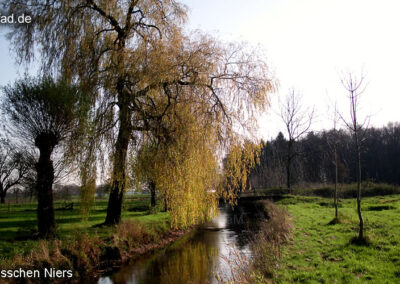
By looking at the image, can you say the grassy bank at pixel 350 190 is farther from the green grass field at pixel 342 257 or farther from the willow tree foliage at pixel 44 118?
the willow tree foliage at pixel 44 118

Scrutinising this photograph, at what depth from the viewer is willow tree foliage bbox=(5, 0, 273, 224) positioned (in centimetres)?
820

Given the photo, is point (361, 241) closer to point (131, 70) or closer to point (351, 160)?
point (131, 70)

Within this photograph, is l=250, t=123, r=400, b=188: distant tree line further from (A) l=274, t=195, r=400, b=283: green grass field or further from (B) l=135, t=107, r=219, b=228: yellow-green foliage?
(B) l=135, t=107, r=219, b=228: yellow-green foliage

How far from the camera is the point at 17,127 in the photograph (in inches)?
361

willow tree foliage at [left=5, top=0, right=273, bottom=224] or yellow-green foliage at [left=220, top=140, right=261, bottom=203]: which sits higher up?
willow tree foliage at [left=5, top=0, right=273, bottom=224]

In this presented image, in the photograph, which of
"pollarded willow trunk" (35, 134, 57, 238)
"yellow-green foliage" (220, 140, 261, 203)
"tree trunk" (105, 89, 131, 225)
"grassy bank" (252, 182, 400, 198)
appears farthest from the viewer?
"grassy bank" (252, 182, 400, 198)

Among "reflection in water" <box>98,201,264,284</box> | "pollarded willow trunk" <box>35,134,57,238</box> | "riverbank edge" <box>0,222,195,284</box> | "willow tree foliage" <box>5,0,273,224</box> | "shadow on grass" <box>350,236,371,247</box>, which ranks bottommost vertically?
"reflection in water" <box>98,201,264,284</box>

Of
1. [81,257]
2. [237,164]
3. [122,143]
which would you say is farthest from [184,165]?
[81,257]

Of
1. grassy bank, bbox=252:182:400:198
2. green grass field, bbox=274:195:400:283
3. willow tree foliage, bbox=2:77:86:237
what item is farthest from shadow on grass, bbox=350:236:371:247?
grassy bank, bbox=252:182:400:198

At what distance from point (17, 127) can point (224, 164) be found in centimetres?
700

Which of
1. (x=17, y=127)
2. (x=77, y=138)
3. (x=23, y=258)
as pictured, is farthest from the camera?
(x=17, y=127)

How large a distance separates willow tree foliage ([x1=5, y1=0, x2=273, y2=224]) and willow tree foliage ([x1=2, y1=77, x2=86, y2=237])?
2.48ft

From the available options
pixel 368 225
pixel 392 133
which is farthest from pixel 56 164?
pixel 392 133

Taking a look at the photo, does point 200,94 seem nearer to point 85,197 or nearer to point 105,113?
point 105,113
